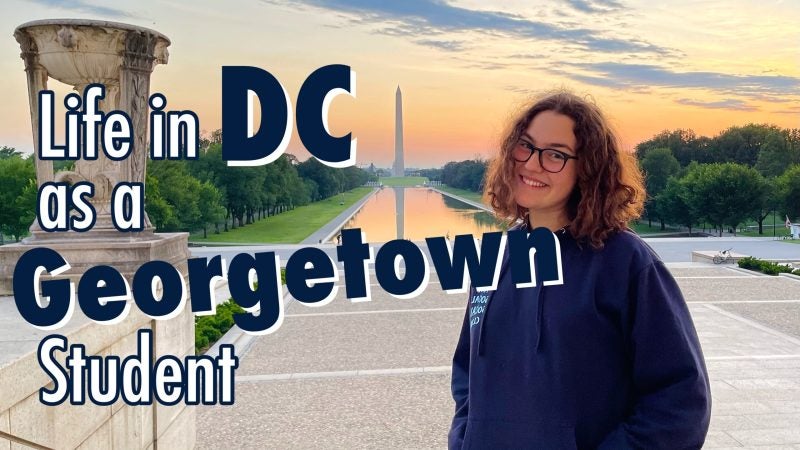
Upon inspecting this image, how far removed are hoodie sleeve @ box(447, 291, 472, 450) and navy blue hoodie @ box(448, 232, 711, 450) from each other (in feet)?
0.80

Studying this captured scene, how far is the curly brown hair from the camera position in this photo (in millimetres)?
2248

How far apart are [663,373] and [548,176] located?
704 millimetres

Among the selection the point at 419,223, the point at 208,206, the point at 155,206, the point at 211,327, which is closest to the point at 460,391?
the point at 211,327

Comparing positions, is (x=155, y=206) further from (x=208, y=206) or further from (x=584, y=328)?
(x=584, y=328)

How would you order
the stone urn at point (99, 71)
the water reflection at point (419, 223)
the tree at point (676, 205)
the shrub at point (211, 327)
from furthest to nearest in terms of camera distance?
the water reflection at point (419, 223), the tree at point (676, 205), the shrub at point (211, 327), the stone urn at point (99, 71)

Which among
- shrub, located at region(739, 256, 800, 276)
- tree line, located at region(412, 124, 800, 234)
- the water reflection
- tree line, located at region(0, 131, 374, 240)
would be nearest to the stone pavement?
shrub, located at region(739, 256, 800, 276)

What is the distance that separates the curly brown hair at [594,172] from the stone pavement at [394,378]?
5.01m

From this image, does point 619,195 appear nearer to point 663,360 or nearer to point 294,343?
point 663,360

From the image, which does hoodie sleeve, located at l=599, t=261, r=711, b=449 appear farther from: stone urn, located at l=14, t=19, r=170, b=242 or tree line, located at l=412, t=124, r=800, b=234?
tree line, located at l=412, t=124, r=800, b=234

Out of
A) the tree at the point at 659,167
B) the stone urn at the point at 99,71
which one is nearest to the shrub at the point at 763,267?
the stone urn at the point at 99,71

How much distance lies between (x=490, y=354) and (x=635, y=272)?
54cm

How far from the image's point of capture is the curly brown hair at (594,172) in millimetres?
2248

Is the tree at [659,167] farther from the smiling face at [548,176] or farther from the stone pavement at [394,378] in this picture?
the smiling face at [548,176]

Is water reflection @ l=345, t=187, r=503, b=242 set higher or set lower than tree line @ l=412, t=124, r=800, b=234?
lower
